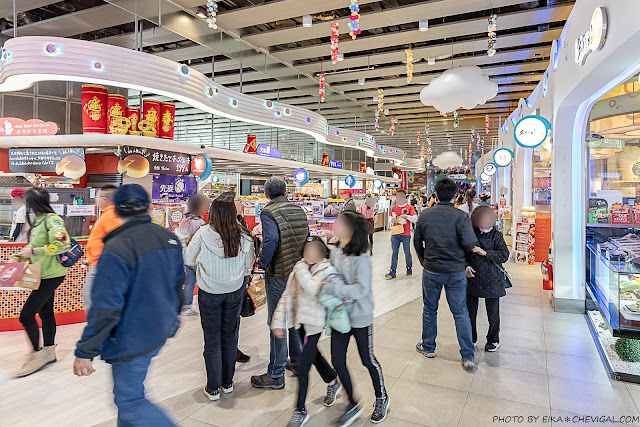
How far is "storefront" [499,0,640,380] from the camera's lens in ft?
11.4

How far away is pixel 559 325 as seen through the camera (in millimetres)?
4855

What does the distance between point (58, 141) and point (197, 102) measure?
247cm

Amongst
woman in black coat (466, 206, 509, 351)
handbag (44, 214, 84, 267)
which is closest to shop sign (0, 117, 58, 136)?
handbag (44, 214, 84, 267)

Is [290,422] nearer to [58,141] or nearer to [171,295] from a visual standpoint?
[171,295]

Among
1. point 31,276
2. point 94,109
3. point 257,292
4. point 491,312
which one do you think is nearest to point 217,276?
point 257,292

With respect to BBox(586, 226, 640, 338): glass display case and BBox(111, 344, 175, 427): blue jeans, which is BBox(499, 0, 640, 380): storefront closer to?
BBox(586, 226, 640, 338): glass display case

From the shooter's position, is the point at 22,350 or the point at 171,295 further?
the point at 22,350

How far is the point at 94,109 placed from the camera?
6.03m

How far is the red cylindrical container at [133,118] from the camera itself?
251 inches

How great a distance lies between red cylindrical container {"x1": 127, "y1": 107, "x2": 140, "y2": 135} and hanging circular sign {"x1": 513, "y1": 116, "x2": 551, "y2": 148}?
6.09 meters

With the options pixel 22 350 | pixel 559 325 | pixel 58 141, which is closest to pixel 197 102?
pixel 58 141

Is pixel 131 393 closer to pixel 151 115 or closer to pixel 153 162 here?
pixel 153 162

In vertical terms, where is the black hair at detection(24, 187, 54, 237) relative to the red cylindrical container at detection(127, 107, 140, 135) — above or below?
below

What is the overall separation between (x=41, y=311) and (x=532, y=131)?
6644 millimetres
